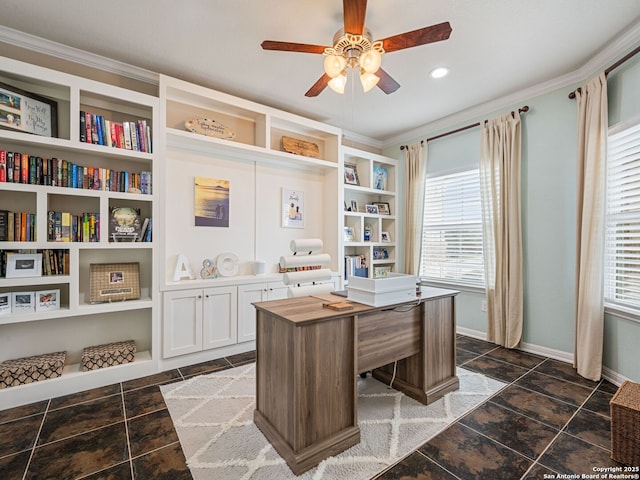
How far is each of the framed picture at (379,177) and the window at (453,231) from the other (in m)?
0.69

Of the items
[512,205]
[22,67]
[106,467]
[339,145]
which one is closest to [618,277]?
[512,205]

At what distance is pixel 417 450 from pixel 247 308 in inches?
82.2

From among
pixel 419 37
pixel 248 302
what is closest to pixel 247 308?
pixel 248 302

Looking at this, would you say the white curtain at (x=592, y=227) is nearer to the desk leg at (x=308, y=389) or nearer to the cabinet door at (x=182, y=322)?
the desk leg at (x=308, y=389)

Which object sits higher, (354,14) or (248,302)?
(354,14)

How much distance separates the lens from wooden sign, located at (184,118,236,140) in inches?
120

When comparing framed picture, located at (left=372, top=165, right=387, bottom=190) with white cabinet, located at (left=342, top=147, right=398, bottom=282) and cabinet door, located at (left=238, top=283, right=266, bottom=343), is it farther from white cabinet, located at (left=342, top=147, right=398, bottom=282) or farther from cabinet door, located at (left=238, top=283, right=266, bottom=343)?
cabinet door, located at (left=238, top=283, right=266, bottom=343)

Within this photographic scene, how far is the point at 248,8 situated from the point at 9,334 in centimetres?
306

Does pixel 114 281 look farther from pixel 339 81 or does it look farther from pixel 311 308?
pixel 339 81

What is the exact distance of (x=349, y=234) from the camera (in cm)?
446

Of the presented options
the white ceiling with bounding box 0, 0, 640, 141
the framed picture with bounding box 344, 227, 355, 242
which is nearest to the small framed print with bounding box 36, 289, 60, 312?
the white ceiling with bounding box 0, 0, 640, 141

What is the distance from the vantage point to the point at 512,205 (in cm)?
331

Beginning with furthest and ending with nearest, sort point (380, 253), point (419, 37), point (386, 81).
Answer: point (380, 253) → point (386, 81) → point (419, 37)

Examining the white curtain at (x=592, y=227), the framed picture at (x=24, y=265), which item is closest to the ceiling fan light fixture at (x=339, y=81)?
the white curtain at (x=592, y=227)
